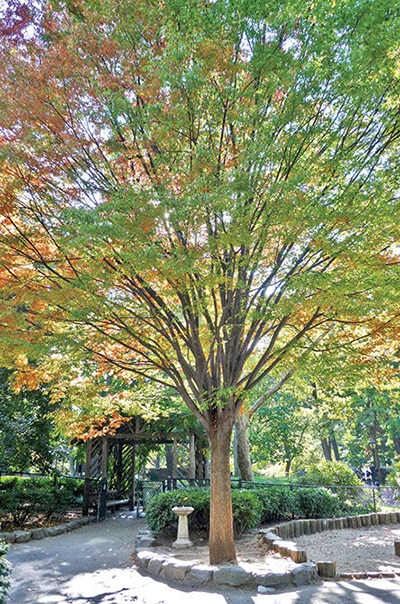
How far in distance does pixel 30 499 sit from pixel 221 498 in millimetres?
5816

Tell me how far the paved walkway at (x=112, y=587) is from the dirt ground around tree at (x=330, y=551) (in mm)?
699

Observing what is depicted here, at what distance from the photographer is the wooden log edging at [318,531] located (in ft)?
17.6

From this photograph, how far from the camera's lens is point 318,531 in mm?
9188

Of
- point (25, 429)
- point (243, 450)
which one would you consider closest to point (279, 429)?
point (243, 450)

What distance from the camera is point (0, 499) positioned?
9242 mm

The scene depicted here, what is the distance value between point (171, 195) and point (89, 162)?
4.90 ft

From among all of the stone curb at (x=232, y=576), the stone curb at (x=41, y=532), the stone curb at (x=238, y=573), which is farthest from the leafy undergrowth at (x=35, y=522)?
the stone curb at (x=232, y=576)

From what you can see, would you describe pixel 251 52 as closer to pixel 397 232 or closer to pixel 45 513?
pixel 397 232

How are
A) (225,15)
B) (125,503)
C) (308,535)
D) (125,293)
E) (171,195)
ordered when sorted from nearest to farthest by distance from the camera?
(225,15) < (171,195) < (125,293) < (308,535) < (125,503)

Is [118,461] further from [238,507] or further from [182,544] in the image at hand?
[182,544]

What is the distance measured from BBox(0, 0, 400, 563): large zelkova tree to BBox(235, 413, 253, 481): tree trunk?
6697 millimetres

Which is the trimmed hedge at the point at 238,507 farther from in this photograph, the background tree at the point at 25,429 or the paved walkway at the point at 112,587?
the background tree at the point at 25,429

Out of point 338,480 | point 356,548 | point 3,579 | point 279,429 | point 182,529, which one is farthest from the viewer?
point 279,429

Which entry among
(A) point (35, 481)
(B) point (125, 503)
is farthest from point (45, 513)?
(B) point (125, 503)
